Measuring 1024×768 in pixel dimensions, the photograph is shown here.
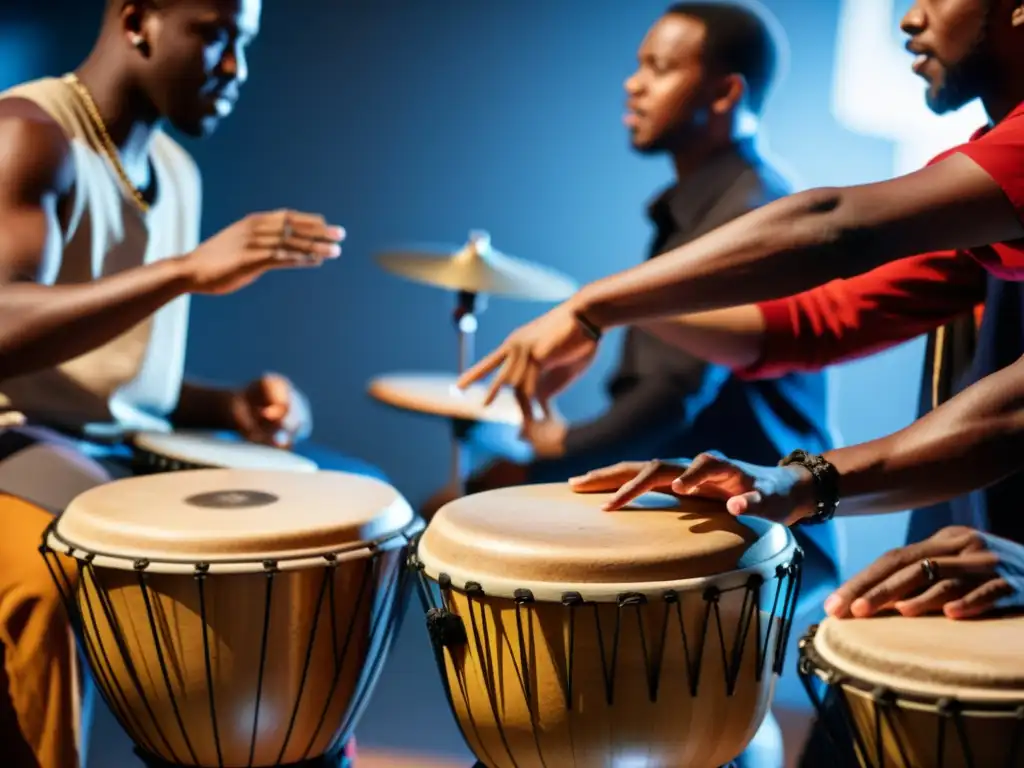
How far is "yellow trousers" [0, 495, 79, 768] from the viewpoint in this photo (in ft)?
6.44

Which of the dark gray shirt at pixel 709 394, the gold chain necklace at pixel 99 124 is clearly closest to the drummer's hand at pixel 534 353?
the dark gray shirt at pixel 709 394

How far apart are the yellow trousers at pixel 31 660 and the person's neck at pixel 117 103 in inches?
32.2

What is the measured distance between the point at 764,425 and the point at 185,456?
3.87 ft

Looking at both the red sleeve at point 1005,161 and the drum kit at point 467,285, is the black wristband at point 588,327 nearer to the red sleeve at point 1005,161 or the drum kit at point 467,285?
the red sleeve at point 1005,161

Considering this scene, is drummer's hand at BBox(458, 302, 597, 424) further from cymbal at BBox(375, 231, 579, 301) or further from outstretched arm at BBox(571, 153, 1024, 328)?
cymbal at BBox(375, 231, 579, 301)

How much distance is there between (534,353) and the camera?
161cm

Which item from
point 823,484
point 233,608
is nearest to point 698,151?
point 823,484

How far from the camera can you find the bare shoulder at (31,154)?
6.63 ft

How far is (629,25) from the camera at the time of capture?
3.40 metres

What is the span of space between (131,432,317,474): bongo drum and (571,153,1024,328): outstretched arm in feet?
3.19

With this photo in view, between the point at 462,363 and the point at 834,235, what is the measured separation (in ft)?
6.24

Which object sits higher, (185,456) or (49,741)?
(185,456)

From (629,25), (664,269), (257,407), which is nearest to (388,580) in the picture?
(664,269)

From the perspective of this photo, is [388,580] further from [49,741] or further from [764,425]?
[764,425]
